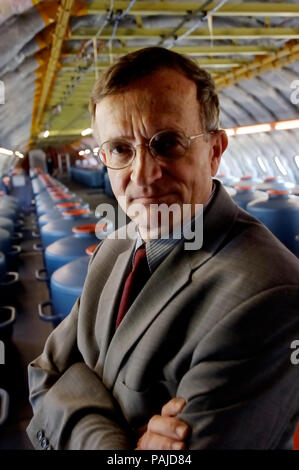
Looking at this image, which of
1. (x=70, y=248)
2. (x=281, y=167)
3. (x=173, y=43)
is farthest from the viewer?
(x=281, y=167)

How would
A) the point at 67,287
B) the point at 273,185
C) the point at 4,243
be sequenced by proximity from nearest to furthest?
the point at 67,287 → the point at 4,243 → the point at 273,185

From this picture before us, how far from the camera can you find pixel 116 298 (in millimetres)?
1463

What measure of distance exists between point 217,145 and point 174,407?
2.74 ft

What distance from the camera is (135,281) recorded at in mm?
1445

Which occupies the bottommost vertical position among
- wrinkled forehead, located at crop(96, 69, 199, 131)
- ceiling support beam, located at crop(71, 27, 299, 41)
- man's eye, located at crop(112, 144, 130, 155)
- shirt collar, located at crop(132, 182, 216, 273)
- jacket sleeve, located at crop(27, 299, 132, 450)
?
jacket sleeve, located at crop(27, 299, 132, 450)

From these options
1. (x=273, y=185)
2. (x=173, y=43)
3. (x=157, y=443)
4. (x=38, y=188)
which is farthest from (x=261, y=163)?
(x=157, y=443)

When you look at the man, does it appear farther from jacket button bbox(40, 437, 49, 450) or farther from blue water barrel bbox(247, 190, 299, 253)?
blue water barrel bbox(247, 190, 299, 253)

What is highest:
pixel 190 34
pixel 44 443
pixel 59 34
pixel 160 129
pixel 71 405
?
pixel 190 34

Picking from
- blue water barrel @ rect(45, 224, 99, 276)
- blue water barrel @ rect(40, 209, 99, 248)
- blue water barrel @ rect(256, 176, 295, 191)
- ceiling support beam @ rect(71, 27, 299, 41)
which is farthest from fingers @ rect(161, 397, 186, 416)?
blue water barrel @ rect(256, 176, 295, 191)

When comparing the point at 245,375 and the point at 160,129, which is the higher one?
the point at 160,129

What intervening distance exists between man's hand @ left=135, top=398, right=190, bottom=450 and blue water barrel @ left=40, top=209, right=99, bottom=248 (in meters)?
3.91

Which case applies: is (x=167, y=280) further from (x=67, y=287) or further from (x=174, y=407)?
(x=67, y=287)

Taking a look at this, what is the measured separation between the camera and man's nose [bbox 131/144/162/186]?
1260mm

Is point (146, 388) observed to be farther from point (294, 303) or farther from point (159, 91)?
point (159, 91)
